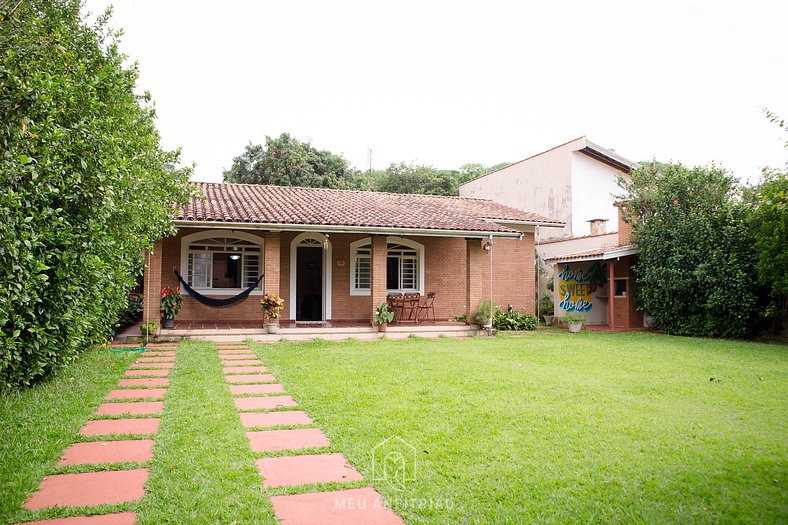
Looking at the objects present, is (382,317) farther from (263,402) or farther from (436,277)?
(263,402)

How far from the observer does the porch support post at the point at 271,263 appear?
37.9 feet

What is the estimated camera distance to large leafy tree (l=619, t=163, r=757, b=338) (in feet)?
40.9

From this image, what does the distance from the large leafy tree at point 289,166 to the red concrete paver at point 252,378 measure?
19195 millimetres

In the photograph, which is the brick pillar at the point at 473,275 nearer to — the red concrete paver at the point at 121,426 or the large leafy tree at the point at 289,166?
the red concrete paver at the point at 121,426

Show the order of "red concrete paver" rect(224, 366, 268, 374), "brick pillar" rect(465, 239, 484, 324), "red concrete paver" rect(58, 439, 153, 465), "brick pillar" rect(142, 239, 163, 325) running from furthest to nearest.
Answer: "brick pillar" rect(465, 239, 484, 324) → "brick pillar" rect(142, 239, 163, 325) → "red concrete paver" rect(224, 366, 268, 374) → "red concrete paver" rect(58, 439, 153, 465)

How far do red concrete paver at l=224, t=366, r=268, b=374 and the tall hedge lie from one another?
184cm

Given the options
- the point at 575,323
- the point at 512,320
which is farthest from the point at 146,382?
the point at 575,323

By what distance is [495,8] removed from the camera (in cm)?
865

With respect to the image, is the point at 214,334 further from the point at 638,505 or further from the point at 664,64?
the point at 664,64

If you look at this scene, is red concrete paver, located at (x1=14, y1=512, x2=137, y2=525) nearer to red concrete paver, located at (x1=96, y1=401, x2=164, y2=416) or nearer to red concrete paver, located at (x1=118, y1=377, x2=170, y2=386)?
red concrete paver, located at (x1=96, y1=401, x2=164, y2=416)

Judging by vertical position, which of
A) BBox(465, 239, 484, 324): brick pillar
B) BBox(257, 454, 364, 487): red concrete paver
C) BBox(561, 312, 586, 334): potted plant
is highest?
BBox(465, 239, 484, 324): brick pillar

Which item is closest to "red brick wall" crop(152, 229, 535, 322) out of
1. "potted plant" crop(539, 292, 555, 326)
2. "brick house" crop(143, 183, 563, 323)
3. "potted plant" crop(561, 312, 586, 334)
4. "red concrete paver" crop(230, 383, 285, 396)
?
"brick house" crop(143, 183, 563, 323)

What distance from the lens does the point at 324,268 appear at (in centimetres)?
1378

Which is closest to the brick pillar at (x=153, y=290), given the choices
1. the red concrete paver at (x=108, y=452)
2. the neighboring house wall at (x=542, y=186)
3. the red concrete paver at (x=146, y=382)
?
the red concrete paver at (x=146, y=382)
